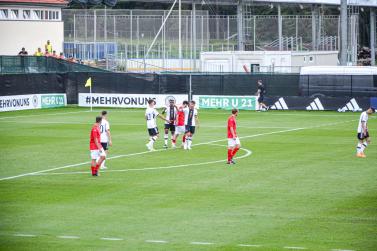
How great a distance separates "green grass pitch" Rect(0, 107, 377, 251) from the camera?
18548mm

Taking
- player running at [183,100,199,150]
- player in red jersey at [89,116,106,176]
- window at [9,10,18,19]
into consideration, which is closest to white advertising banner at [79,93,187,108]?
window at [9,10,18,19]

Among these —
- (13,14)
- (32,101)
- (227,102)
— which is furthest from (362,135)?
(13,14)

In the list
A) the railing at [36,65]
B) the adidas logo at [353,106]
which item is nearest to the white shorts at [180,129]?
the adidas logo at [353,106]

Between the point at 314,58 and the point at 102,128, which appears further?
the point at 314,58

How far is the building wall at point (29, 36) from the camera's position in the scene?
64.7 meters

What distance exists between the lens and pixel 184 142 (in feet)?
117

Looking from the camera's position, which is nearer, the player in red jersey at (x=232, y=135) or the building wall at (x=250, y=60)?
the player in red jersey at (x=232, y=135)

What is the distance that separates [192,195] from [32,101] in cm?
3595

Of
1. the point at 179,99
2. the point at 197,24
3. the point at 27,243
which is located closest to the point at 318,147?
the point at 27,243

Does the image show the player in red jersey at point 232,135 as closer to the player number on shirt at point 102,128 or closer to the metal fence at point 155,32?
the player number on shirt at point 102,128

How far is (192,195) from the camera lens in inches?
953

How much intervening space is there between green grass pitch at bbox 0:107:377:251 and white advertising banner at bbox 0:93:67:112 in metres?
14.0

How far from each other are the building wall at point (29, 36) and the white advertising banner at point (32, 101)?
5891 millimetres

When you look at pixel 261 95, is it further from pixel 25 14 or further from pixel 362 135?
pixel 362 135
